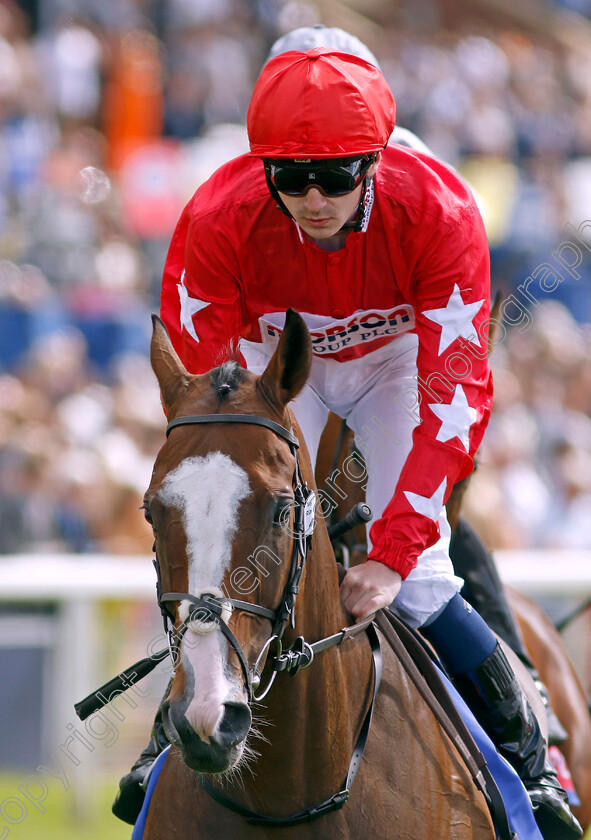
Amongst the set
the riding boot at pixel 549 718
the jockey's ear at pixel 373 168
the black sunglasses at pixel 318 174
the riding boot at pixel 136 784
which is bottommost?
the riding boot at pixel 136 784

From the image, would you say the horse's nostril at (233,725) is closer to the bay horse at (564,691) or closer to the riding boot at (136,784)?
the riding boot at (136,784)

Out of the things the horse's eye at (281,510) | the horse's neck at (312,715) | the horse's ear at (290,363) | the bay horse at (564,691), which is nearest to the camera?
the horse's eye at (281,510)

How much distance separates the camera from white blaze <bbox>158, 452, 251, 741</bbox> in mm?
2184

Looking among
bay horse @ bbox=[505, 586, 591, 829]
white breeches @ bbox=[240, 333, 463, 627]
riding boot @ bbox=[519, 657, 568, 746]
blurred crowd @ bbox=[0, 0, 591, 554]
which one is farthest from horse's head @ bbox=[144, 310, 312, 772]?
blurred crowd @ bbox=[0, 0, 591, 554]

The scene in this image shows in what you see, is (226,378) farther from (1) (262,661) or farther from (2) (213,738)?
(2) (213,738)

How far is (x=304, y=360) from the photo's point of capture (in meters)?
2.50

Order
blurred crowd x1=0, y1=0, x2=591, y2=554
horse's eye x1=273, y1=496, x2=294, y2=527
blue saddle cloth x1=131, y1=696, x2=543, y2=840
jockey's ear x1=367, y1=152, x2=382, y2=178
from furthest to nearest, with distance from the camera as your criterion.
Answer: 1. blurred crowd x1=0, y1=0, x2=591, y2=554
2. blue saddle cloth x1=131, y1=696, x2=543, y2=840
3. jockey's ear x1=367, y1=152, x2=382, y2=178
4. horse's eye x1=273, y1=496, x2=294, y2=527

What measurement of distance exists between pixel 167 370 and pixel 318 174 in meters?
0.60

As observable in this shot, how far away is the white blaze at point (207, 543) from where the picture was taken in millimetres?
2184

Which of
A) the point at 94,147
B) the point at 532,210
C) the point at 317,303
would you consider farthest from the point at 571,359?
the point at 317,303

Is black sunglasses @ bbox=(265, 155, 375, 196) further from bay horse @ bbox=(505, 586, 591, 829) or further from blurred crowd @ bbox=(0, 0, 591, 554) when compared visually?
blurred crowd @ bbox=(0, 0, 591, 554)

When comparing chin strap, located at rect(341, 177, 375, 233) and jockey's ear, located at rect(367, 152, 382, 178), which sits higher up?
jockey's ear, located at rect(367, 152, 382, 178)

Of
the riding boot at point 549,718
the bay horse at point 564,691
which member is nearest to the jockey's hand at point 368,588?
the riding boot at point 549,718

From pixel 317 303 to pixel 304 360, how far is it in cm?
72
